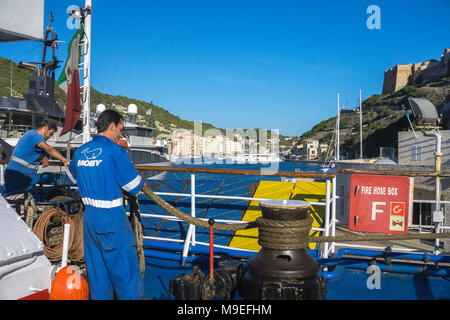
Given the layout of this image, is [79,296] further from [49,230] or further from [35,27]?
[35,27]

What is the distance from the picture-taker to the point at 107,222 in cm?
246

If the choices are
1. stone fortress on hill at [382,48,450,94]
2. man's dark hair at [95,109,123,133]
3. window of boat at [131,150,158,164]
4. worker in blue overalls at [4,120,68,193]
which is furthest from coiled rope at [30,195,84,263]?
stone fortress on hill at [382,48,450,94]

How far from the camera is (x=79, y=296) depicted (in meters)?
2.37

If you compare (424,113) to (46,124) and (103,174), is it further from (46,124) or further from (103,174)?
(103,174)

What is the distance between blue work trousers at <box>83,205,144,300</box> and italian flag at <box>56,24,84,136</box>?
3987 millimetres

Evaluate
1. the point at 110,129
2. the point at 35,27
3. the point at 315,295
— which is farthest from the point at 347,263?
the point at 35,27

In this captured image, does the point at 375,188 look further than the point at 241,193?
No

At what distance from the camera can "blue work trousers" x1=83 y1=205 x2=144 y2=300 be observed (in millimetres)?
2465

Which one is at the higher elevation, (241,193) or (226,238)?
(241,193)

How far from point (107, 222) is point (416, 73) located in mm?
118498

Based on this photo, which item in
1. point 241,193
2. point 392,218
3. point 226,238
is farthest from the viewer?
point 241,193

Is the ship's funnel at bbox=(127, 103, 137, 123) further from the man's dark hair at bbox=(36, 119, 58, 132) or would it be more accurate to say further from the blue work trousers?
the blue work trousers

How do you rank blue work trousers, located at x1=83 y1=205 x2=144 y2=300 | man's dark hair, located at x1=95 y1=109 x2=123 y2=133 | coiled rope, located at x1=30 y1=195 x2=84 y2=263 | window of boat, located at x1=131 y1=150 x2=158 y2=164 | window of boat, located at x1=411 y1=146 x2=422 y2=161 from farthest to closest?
window of boat, located at x1=131 y1=150 x2=158 y2=164
window of boat, located at x1=411 y1=146 x2=422 y2=161
coiled rope, located at x1=30 y1=195 x2=84 y2=263
man's dark hair, located at x1=95 y1=109 x2=123 y2=133
blue work trousers, located at x1=83 y1=205 x2=144 y2=300
